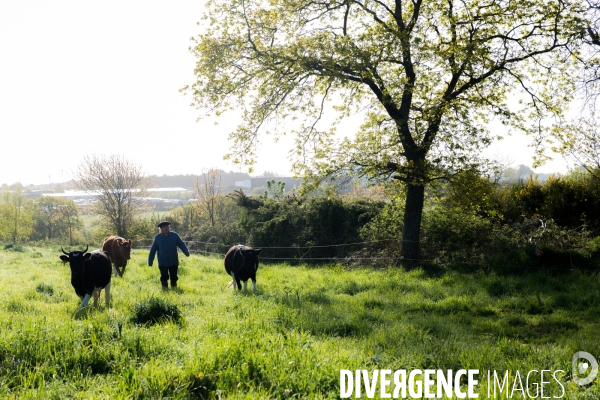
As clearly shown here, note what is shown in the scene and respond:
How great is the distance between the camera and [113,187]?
142 ft

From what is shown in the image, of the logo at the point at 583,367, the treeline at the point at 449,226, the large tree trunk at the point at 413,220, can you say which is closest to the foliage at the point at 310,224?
the treeline at the point at 449,226

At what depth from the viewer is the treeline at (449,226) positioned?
43.0ft

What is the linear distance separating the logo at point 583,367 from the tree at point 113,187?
40.6 m

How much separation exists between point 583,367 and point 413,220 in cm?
1000

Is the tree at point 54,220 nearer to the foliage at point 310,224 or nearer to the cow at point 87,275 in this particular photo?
the foliage at point 310,224

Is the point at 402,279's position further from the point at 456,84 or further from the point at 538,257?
the point at 456,84

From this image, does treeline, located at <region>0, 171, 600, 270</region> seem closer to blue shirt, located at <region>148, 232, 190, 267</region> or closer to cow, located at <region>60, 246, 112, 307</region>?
blue shirt, located at <region>148, 232, 190, 267</region>

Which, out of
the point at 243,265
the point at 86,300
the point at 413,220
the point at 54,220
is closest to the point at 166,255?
the point at 243,265

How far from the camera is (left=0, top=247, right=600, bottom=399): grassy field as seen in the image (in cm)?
469

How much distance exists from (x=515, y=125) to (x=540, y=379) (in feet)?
34.6

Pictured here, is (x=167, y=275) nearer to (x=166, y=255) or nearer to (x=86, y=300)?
(x=166, y=255)

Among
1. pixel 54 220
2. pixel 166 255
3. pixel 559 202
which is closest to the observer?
pixel 166 255

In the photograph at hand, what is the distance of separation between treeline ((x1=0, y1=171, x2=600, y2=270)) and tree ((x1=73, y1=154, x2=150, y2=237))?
17466mm

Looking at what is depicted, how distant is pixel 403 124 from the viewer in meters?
14.6
